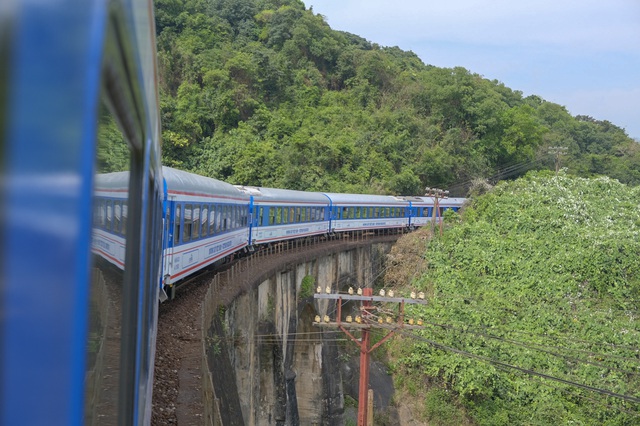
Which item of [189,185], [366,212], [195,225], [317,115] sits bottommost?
[366,212]

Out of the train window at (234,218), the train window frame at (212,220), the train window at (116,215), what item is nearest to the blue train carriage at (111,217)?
the train window at (116,215)

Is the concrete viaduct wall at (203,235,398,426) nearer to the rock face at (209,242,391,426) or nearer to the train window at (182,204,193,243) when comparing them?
the rock face at (209,242,391,426)

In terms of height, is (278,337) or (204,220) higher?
(204,220)

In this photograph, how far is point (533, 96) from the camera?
7969 centimetres

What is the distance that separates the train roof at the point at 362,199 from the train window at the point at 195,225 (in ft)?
49.3

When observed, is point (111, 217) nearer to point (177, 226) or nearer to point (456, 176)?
point (177, 226)

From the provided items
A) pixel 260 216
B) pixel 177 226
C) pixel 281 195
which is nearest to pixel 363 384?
pixel 177 226

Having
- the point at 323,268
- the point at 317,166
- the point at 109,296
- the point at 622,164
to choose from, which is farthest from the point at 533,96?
the point at 109,296

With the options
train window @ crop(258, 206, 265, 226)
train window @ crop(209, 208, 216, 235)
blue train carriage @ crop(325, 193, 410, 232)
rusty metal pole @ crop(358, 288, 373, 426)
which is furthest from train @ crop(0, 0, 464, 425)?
blue train carriage @ crop(325, 193, 410, 232)

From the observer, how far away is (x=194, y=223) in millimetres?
11914

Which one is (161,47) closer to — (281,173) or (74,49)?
(281,173)

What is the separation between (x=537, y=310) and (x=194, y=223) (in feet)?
41.4

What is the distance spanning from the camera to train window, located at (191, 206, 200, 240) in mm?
11844

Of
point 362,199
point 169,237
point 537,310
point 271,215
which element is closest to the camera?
point 169,237
